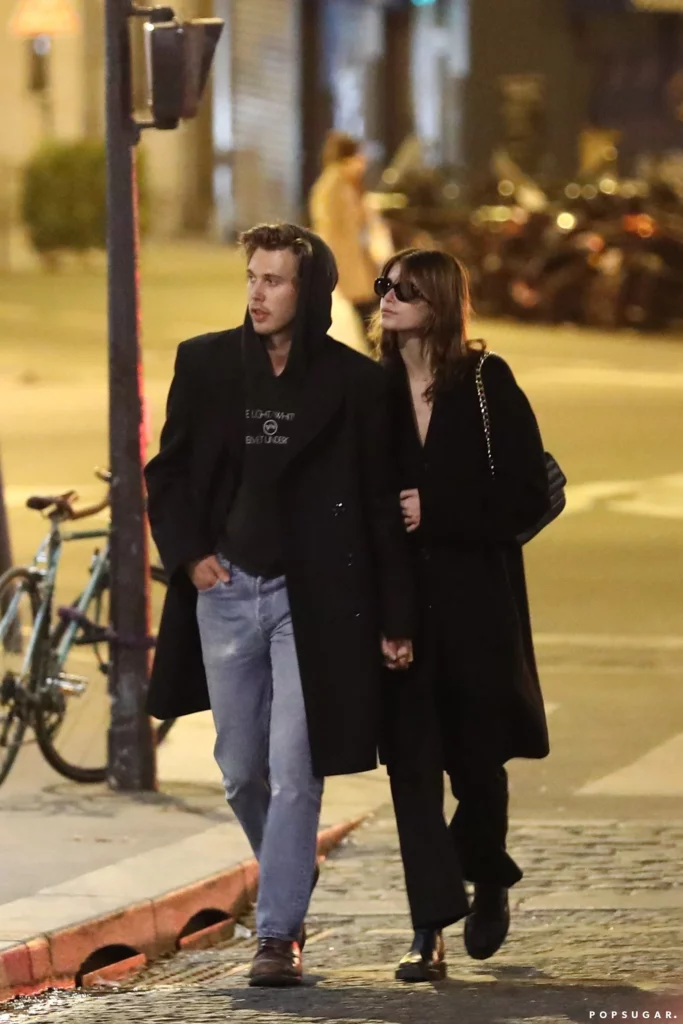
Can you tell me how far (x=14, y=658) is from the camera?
26.2 ft

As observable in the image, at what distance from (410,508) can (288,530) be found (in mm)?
317

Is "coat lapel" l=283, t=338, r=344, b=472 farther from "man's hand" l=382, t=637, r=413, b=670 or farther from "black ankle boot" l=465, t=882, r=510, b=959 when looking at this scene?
"black ankle boot" l=465, t=882, r=510, b=959

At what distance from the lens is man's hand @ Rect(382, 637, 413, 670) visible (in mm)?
5477

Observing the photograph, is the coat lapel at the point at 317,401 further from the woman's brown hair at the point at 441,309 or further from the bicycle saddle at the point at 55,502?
the bicycle saddle at the point at 55,502

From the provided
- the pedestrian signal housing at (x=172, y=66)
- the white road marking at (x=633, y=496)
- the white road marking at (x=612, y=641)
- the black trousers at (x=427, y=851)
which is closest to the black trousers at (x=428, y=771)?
the black trousers at (x=427, y=851)

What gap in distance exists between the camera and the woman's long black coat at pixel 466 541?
557cm

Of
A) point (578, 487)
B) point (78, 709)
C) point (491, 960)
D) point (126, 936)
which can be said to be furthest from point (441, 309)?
point (578, 487)

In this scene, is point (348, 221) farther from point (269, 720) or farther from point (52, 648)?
point (269, 720)

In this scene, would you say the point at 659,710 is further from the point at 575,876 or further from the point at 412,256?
the point at 412,256

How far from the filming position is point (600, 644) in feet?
32.9

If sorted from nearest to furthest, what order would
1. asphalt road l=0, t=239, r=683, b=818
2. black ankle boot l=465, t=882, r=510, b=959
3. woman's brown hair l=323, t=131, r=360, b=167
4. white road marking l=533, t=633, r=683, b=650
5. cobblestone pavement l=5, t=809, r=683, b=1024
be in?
1. cobblestone pavement l=5, t=809, r=683, b=1024
2. black ankle boot l=465, t=882, r=510, b=959
3. asphalt road l=0, t=239, r=683, b=818
4. white road marking l=533, t=633, r=683, b=650
5. woman's brown hair l=323, t=131, r=360, b=167

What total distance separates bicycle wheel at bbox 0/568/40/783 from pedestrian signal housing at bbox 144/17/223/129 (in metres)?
1.63

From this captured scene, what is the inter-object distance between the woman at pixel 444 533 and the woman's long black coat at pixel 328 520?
0.43 ft
